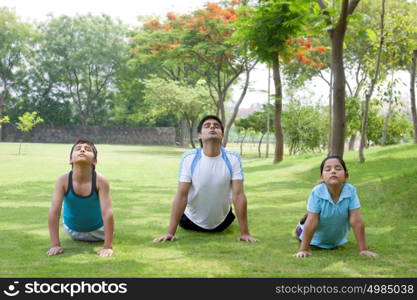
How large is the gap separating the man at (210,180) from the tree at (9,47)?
185 ft

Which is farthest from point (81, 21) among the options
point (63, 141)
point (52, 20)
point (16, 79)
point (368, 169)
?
point (368, 169)

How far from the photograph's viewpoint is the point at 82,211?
19.0ft

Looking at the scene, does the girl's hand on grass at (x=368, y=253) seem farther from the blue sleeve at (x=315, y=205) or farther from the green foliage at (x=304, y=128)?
the green foliage at (x=304, y=128)

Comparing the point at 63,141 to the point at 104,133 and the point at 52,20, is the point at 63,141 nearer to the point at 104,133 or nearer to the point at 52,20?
the point at 104,133

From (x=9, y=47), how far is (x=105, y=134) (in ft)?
44.0

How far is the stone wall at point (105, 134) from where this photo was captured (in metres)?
59.8

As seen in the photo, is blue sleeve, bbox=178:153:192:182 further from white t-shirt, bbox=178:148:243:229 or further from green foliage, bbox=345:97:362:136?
green foliage, bbox=345:97:362:136

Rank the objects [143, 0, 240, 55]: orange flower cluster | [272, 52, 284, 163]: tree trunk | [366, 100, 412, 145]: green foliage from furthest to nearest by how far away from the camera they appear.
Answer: [366, 100, 412, 145]: green foliage → [143, 0, 240, 55]: orange flower cluster → [272, 52, 284, 163]: tree trunk

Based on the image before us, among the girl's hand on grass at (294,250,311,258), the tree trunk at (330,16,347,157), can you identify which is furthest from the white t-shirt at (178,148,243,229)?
the tree trunk at (330,16,347,157)

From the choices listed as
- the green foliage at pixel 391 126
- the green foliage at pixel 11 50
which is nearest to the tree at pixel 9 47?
the green foliage at pixel 11 50

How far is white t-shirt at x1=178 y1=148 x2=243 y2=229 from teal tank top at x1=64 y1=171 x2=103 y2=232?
1.08 m

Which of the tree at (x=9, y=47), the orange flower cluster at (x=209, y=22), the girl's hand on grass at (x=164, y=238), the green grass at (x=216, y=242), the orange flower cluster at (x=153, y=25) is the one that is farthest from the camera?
the tree at (x=9, y=47)

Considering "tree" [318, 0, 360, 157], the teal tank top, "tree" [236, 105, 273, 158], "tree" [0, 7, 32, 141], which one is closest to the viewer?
the teal tank top

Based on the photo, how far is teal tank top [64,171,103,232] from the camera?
564 cm
